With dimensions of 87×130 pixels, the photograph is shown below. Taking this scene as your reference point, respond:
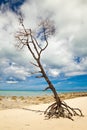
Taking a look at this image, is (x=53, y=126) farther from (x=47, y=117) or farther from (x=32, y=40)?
(x=32, y=40)

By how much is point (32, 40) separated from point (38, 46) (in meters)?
0.72

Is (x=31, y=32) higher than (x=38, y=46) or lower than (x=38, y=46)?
higher

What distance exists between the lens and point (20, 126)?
13656 mm

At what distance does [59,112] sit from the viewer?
1720 centimetres

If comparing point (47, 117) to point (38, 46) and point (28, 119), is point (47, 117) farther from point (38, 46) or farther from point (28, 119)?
point (38, 46)

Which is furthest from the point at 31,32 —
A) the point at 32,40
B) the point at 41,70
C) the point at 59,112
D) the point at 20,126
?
the point at 20,126

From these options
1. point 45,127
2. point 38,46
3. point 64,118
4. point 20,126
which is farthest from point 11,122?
point 38,46

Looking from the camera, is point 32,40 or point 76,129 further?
point 32,40

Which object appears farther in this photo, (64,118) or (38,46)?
(38,46)

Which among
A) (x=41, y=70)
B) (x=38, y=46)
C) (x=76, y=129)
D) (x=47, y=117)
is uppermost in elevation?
(x=38, y=46)

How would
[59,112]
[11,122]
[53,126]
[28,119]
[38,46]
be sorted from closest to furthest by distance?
1. [53,126]
2. [11,122]
3. [28,119]
4. [59,112]
5. [38,46]

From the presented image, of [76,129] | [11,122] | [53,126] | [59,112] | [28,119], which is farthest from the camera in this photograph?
[59,112]

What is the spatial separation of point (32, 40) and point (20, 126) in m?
7.54

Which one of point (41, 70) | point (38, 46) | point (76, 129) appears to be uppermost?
point (38, 46)
